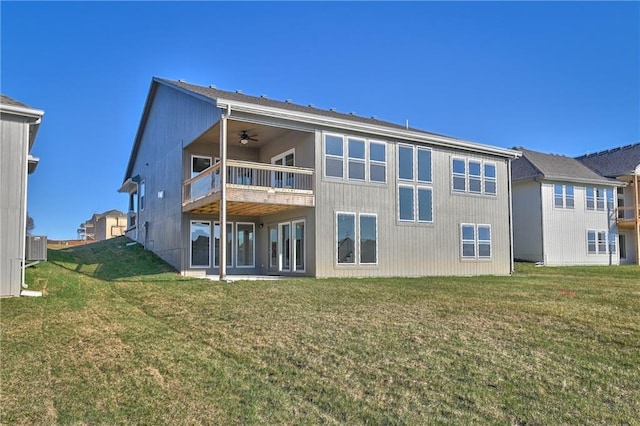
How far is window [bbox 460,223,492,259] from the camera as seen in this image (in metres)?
18.5

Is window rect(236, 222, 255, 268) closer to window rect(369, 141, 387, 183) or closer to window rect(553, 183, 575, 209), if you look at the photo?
window rect(369, 141, 387, 183)

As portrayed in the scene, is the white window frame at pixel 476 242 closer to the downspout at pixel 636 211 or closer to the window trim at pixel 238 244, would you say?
the window trim at pixel 238 244

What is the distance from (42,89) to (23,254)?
32.7 feet

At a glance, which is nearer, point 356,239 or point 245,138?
point 356,239

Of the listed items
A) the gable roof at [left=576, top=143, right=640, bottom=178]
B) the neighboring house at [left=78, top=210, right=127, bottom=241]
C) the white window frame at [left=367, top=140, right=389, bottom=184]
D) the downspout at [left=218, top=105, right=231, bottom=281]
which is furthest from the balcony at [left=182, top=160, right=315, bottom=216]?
the neighboring house at [left=78, top=210, right=127, bottom=241]

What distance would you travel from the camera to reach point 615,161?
29266 millimetres

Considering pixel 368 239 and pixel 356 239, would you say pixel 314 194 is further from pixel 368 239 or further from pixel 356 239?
pixel 368 239

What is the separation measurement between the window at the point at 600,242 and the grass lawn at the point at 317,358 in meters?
18.4

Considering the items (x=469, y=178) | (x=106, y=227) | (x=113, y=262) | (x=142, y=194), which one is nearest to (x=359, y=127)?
(x=469, y=178)

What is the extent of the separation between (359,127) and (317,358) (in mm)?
10888

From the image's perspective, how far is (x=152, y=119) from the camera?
21281 mm

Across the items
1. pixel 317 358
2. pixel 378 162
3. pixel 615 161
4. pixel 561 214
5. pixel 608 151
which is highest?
pixel 608 151

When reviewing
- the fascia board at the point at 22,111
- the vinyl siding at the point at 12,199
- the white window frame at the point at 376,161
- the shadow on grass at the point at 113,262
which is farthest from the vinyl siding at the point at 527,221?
the vinyl siding at the point at 12,199

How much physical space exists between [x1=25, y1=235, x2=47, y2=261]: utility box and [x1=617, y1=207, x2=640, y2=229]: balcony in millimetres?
29294
